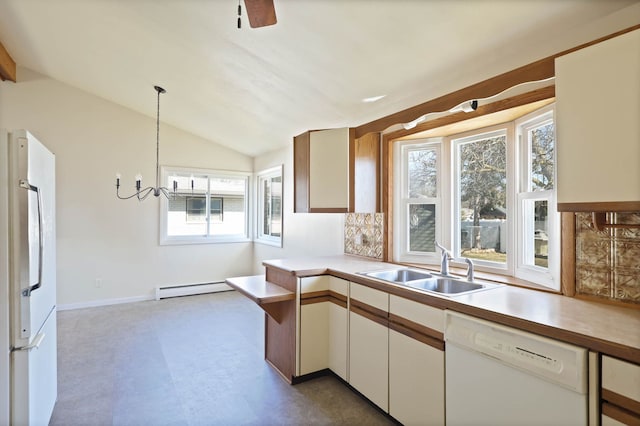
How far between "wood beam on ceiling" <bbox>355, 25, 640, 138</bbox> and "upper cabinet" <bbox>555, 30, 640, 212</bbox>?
0.14m

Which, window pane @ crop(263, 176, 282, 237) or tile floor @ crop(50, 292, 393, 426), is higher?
window pane @ crop(263, 176, 282, 237)

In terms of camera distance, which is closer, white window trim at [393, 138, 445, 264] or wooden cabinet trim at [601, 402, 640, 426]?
wooden cabinet trim at [601, 402, 640, 426]

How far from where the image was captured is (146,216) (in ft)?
16.8

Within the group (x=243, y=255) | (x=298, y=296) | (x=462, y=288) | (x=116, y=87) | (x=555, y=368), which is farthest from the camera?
(x=243, y=255)

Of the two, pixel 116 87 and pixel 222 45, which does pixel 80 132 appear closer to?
pixel 116 87

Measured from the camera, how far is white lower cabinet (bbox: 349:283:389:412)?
2.16m

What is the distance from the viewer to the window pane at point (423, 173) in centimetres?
301

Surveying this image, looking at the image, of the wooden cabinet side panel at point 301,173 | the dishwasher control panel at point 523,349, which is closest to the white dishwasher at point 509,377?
the dishwasher control panel at point 523,349

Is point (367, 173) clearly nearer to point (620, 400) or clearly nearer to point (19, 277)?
point (620, 400)

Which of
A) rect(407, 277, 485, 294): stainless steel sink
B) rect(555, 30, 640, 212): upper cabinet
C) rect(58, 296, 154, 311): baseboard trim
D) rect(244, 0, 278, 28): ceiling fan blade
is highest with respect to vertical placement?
rect(244, 0, 278, 28): ceiling fan blade

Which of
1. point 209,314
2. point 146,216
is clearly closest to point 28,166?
point 209,314

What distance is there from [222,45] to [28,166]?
176cm

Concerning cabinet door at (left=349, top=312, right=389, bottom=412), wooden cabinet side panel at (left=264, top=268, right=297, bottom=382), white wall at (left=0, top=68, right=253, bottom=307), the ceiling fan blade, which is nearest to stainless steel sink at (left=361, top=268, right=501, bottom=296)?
cabinet door at (left=349, top=312, right=389, bottom=412)

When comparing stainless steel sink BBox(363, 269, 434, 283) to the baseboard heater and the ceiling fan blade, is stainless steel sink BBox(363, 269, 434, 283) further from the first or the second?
the baseboard heater
